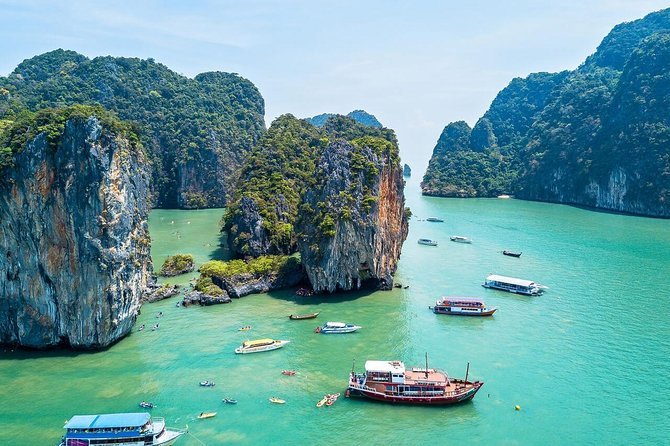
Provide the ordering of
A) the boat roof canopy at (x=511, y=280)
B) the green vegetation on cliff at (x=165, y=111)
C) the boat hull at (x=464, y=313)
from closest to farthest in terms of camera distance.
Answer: the boat hull at (x=464, y=313) < the boat roof canopy at (x=511, y=280) < the green vegetation on cliff at (x=165, y=111)

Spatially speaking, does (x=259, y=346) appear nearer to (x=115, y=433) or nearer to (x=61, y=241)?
(x=115, y=433)

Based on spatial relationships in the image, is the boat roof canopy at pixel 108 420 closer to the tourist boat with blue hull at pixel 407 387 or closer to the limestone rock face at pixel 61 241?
the limestone rock face at pixel 61 241

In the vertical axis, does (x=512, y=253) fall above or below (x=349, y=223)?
below

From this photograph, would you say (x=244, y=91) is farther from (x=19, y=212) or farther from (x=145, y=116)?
(x=19, y=212)

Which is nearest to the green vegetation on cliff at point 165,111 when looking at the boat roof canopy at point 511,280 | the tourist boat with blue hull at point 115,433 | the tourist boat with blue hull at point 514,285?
the boat roof canopy at point 511,280

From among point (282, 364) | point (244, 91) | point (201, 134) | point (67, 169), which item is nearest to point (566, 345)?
point (282, 364)

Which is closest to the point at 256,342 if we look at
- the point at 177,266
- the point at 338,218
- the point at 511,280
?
the point at 338,218

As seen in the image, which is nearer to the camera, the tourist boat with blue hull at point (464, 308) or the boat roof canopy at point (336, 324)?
the boat roof canopy at point (336, 324)
